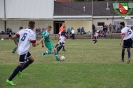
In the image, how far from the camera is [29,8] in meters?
49.7

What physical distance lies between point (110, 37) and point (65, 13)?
33.1 feet

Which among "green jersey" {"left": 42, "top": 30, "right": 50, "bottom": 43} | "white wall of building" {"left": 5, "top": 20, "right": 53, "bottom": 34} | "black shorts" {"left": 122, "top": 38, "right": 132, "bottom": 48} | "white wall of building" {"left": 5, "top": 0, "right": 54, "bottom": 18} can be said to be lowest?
"black shorts" {"left": 122, "top": 38, "right": 132, "bottom": 48}

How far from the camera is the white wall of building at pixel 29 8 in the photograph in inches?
1950

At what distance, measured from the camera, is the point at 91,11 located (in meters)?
53.9

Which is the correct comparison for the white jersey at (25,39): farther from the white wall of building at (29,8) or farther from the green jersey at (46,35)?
the white wall of building at (29,8)

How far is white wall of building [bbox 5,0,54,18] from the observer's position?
4953 centimetres

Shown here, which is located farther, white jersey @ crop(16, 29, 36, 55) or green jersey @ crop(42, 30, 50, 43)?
green jersey @ crop(42, 30, 50, 43)

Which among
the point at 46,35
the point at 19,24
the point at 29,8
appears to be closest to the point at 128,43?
the point at 46,35

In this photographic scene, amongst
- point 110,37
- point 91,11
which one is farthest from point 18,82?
point 91,11

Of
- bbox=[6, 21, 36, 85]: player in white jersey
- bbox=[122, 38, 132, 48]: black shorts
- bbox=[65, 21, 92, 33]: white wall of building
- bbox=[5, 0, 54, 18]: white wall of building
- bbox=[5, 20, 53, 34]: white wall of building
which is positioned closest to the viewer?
bbox=[6, 21, 36, 85]: player in white jersey

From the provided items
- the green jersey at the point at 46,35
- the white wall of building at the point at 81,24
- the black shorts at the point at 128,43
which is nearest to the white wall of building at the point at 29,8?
the white wall of building at the point at 81,24

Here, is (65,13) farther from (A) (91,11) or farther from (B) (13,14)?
(B) (13,14)

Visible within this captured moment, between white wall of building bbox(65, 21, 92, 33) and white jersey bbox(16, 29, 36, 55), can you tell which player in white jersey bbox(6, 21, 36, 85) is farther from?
white wall of building bbox(65, 21, 92, 33)

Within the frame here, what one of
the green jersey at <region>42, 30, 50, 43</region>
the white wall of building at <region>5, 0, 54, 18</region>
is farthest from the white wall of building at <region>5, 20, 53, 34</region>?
the green jersey at <region>42, 30, 50, 43</region>
